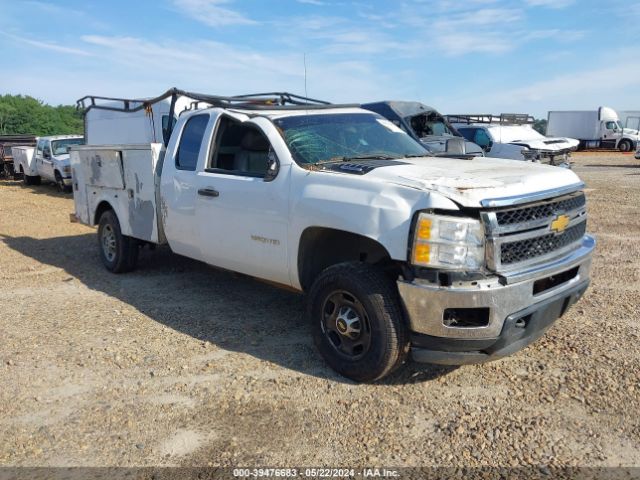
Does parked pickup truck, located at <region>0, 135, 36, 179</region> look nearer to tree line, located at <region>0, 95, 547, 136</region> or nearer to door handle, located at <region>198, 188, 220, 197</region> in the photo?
door handle, located at <region>198, 188, 220, 197</region>

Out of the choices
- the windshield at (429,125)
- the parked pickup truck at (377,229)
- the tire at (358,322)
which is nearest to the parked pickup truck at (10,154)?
the windshield at (429,125)

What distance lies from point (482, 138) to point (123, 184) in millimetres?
14265

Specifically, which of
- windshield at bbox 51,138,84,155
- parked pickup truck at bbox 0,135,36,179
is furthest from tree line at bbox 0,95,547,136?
windshield at bbox 51,138,84,155

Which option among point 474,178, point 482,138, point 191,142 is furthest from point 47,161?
point 474,178

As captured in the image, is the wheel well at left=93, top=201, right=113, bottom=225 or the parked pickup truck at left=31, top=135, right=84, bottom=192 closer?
the wheel well at left=93, top=201, right=113, bottom=225

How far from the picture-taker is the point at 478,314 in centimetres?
341

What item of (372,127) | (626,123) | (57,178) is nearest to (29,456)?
(372,127)

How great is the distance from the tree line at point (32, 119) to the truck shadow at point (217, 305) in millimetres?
72274

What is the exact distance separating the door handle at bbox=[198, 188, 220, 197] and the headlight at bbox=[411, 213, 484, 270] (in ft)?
7.13

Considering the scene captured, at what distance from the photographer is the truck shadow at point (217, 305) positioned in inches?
174

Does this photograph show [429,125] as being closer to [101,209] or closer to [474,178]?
[101,209]

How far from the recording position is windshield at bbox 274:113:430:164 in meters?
4.50

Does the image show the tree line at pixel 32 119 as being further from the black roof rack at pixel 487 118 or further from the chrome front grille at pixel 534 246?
the chrome front grille at pixel 534 246

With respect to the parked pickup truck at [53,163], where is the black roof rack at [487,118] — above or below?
above
